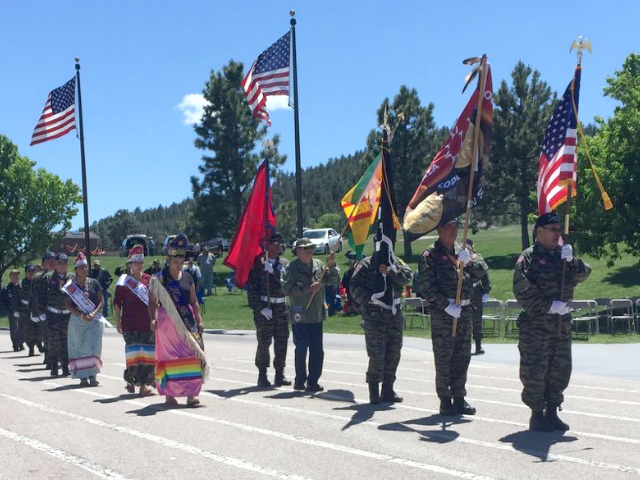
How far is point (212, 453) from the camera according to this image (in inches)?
297

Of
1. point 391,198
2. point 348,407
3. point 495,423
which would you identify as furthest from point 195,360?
point 495,423

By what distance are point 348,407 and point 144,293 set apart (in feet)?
12.6

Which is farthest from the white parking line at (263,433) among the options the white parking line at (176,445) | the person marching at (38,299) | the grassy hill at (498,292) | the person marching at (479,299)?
the grassy hill at (498,292)

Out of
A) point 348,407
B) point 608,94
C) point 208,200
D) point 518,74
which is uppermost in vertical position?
point 518,74

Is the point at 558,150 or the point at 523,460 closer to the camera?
the point at 523,460

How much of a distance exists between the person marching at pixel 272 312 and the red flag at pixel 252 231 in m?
0.26

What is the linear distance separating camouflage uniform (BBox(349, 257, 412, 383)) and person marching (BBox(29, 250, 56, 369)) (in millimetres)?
7377

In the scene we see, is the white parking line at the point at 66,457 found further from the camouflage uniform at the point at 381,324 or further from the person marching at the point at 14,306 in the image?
the person marching at the point at 14,306

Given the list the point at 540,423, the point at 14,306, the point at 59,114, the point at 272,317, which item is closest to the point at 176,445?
the point at 540,423

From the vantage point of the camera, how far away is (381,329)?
33.2 ft

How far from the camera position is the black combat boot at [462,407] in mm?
9188

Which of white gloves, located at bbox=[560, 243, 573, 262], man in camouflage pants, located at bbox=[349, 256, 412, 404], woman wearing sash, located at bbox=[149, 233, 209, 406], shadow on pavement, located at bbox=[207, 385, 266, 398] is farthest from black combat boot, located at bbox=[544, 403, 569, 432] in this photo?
shadow on pavement, located at bbox=[207, 385, 266, 398]

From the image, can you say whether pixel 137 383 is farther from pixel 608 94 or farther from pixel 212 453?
pixel 608 94

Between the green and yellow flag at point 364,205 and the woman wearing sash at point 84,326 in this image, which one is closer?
the green and yellow flag at point 364,205
